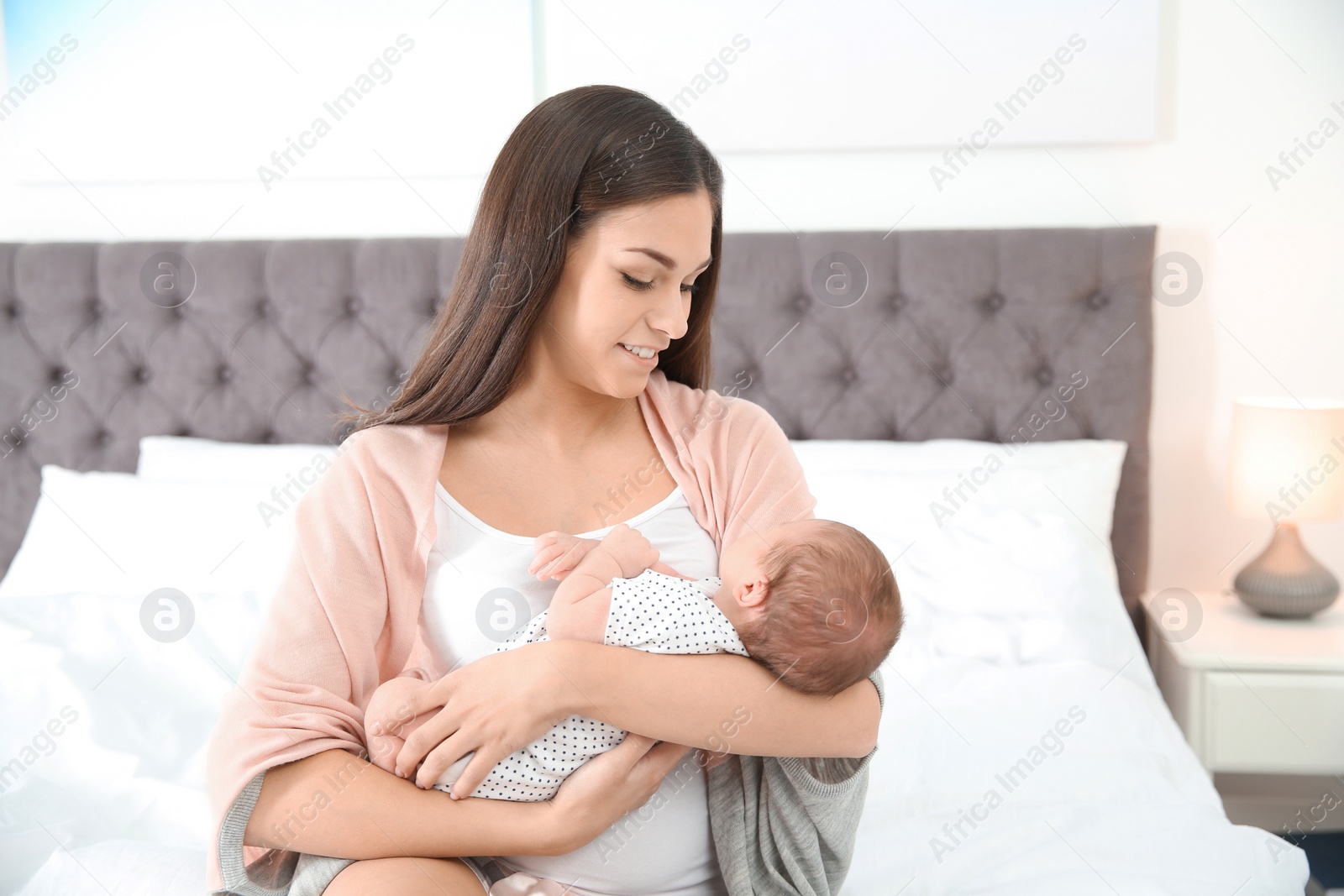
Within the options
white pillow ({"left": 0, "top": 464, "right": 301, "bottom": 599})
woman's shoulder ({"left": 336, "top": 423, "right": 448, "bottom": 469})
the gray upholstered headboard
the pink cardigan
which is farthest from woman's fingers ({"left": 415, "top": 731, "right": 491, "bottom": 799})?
the gray upholstered headboard

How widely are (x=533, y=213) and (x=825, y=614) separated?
0.58 metres

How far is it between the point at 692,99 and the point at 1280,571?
1794mm

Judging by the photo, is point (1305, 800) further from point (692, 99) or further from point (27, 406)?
point (27, 406)

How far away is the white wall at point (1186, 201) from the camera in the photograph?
2367 mm

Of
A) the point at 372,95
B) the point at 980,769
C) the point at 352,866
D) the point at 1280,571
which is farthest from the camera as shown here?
the point at 372,95

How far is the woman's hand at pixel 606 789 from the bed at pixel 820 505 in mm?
535

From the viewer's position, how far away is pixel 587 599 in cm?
107

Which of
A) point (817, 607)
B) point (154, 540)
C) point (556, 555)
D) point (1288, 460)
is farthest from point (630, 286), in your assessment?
point (1288, 460)

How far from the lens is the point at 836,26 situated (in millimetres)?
2414

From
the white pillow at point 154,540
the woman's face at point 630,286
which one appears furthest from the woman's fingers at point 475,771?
the white pillow at point 154,540

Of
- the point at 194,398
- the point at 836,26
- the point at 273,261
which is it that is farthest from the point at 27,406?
the point at 836,26

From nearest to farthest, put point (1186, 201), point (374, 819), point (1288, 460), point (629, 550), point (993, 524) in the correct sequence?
point (374, 819) < point (629, 550) < point (993, 524) < point (1288, 460) < point (1186, 201)

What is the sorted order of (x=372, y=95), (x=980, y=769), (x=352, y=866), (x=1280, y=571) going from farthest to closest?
(x=372, y=95)
(x=1280, y=571)
(x=980, y=769)
(x=352, y=866)

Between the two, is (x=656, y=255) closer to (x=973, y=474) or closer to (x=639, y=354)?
(x=639, y=354)
